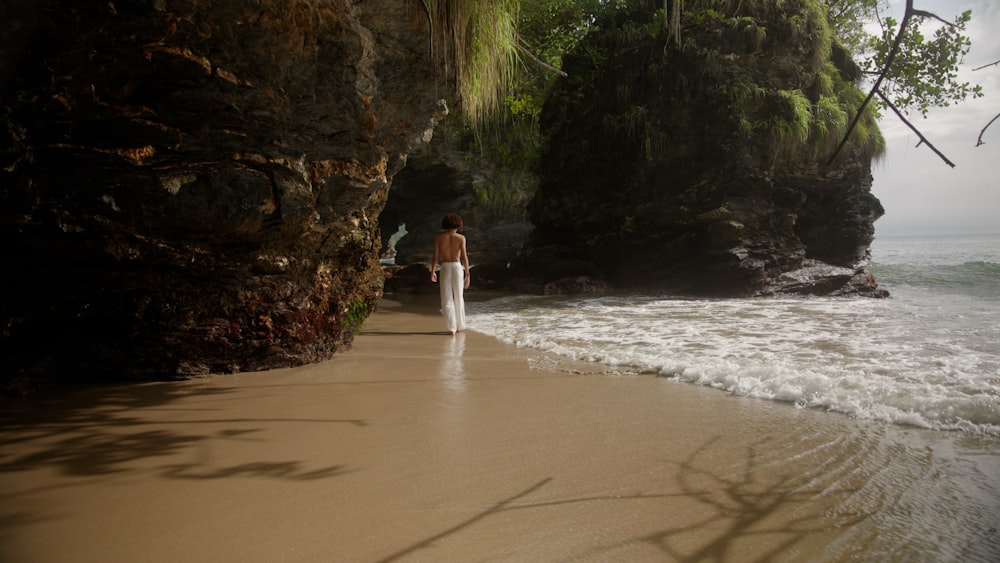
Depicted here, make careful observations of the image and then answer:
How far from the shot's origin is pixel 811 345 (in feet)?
17.8

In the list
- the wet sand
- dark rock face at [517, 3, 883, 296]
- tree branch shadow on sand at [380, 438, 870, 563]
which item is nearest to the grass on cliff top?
the wet sand

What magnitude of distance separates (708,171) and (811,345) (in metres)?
7.83

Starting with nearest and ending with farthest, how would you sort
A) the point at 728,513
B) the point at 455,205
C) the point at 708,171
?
the point at 728,513 → the point at 708,171 → the point at 455,205

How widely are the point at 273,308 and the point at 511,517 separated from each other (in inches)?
136

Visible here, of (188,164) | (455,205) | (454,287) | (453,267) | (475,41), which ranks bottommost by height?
(454,287)

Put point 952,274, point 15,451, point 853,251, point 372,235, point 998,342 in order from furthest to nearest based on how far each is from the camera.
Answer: point 952,274
point 853,251
point 372,235
point 998,342
point 15,451

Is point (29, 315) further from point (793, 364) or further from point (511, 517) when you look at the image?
point (793, 364)

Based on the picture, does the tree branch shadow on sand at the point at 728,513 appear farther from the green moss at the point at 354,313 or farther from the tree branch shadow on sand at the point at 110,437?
the green moss at the point at 354,313

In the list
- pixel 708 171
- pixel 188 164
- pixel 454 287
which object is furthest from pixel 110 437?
pixel 708 171

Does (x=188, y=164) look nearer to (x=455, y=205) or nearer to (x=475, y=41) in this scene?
(x=475, y=41)

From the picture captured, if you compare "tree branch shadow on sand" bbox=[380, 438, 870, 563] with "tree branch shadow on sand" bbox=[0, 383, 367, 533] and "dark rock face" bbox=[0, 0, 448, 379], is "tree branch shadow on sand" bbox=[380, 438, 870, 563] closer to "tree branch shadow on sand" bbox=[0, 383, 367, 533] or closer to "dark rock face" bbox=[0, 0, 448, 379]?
"tree branch shadow on sand" bbox=[0, 383, 367, 533]

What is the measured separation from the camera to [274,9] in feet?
12.2

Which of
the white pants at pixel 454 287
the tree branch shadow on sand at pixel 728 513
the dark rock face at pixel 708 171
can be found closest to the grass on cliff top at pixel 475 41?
the white pants at pixel 454 287

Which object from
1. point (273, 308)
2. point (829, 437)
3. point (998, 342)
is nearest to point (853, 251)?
point (998, 342)
